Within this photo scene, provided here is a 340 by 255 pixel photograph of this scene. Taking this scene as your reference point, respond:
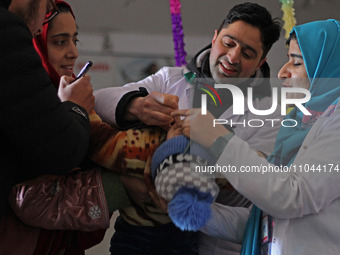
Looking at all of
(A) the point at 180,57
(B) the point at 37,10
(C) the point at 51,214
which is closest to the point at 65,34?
(B) the point at 37,10

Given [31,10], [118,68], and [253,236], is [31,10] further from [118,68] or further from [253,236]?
[118,68]

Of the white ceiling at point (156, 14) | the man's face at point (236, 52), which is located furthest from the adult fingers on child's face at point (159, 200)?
the white ceiling at point (156, 14)

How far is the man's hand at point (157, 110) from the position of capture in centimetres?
95

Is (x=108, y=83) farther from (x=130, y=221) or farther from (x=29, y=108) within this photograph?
(x=29, y=108)

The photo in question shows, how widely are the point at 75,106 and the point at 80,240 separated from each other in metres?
0.41

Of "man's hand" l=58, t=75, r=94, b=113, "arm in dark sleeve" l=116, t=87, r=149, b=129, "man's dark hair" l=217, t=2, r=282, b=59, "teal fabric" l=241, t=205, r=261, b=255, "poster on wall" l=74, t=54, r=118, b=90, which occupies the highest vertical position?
"man's dark hair" l=217, t=2, r=282, b=59

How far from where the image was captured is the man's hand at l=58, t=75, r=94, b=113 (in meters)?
0.94

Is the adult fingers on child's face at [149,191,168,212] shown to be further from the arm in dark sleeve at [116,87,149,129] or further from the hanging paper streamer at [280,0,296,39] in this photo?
the hanging paper streamer at [280,0,296,39]

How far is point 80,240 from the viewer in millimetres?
1088

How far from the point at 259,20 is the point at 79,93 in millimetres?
857

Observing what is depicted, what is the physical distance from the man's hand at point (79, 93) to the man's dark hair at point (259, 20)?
2.52 ft

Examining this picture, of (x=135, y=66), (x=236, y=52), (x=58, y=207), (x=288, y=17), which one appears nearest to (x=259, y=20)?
(x=236, y=52)

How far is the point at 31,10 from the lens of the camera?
2.75ft

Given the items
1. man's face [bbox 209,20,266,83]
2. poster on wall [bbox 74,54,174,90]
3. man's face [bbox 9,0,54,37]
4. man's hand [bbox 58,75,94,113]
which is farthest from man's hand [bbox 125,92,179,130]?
poster on wall [bbox 74,54,174,90]
